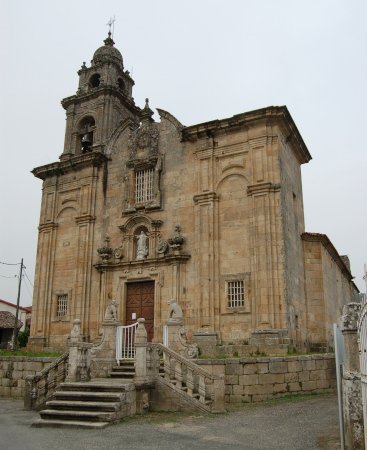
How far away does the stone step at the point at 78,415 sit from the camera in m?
11.1

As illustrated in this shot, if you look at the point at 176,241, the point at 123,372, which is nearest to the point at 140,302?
the point at 176,241

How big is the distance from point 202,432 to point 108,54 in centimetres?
2162

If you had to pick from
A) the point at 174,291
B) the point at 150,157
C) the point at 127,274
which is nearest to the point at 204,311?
the point at 174,291

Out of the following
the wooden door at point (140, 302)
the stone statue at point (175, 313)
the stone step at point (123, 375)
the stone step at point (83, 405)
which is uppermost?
the wooden door at point (140, 302)

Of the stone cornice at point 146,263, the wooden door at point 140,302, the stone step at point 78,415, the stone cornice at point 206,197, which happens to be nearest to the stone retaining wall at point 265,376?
the stone step at point 78,415

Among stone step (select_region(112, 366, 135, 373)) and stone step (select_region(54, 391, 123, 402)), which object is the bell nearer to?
stone step (select_region(112, 366, 135, 373))

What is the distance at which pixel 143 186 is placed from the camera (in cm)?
2169

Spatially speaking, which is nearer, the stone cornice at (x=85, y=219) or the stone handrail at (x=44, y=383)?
the stone handrail at (x=44, y=383)

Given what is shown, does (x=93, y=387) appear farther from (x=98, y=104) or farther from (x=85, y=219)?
(x=98, y=104)

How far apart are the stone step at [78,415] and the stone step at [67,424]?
0.13 m

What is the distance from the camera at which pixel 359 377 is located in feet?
23.8

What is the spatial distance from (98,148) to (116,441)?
16.6m

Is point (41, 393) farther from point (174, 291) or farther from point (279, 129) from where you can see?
point (279, 129)

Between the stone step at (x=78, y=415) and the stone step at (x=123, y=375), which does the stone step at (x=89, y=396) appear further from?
the stone step at (x=123, y=375)
